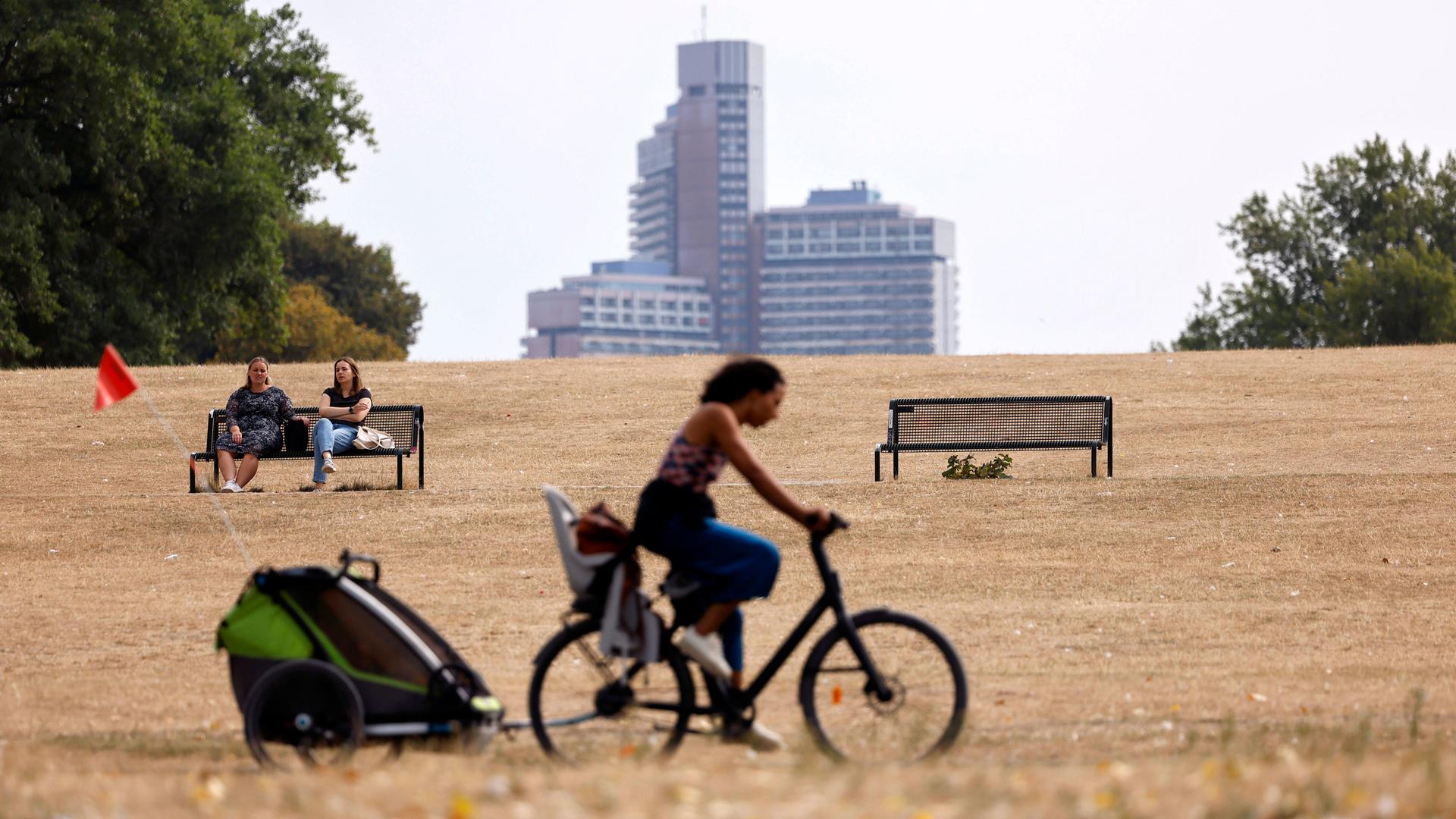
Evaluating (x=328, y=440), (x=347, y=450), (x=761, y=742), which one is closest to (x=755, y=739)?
(x=761, y=742)

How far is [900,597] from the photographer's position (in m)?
10.2

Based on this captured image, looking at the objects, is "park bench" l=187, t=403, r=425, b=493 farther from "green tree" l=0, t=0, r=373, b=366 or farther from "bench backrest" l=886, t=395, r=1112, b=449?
"green tree" l=0, t=0, r=373, b=366

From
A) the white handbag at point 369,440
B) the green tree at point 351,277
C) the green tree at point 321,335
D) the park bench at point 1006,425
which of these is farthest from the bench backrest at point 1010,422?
the green tree at point 351,277

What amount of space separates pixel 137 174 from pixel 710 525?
102ft

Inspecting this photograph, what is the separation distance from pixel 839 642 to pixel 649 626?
658 mm

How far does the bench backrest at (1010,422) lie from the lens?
15.7m

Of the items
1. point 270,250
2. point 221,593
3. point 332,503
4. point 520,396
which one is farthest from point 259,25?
point 221,593

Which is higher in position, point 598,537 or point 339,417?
point 339,417

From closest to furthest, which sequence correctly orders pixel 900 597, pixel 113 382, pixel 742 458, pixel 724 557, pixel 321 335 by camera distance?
pixel 742 458 → pixel 724 557 → pixel 113 382 → pixel 900 597 → pixel 321 335

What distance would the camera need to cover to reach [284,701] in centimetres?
602

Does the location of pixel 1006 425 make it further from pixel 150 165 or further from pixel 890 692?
pixel 150 165

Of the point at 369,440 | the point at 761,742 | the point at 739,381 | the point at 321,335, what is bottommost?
the point at 761,742

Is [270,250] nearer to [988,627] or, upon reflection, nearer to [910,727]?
[988,627]

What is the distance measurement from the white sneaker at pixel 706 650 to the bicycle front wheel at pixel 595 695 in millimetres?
80
